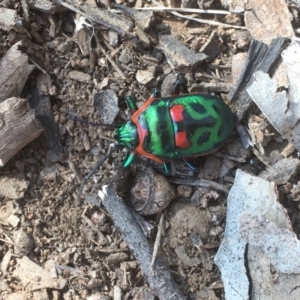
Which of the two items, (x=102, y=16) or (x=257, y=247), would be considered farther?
(x=102, y=16)

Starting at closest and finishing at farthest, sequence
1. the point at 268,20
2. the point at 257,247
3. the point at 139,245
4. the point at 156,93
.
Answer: the point at 257,247, the point at 139,245, the point at 268,20, the point at 156,93

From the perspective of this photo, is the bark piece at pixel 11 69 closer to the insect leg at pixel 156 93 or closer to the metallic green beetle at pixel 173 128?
the metallic green beetle at pixel 173 128

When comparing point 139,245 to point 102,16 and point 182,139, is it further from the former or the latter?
point 102,16

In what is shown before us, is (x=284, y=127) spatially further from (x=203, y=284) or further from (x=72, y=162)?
(x=72, y=162)

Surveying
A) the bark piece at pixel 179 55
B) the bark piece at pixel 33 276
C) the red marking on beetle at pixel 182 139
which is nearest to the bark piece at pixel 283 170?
the red marking on beetle at pixel 182 139

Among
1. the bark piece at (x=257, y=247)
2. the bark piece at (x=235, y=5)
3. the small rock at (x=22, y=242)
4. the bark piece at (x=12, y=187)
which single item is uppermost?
the bark piece at (x=235, y=5)

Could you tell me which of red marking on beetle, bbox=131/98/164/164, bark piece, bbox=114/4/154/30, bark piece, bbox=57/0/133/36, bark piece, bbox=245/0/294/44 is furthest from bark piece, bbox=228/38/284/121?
bark piece, bbox=57/0/133/36

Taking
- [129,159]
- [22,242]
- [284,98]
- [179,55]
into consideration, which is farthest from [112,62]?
[22,242]
